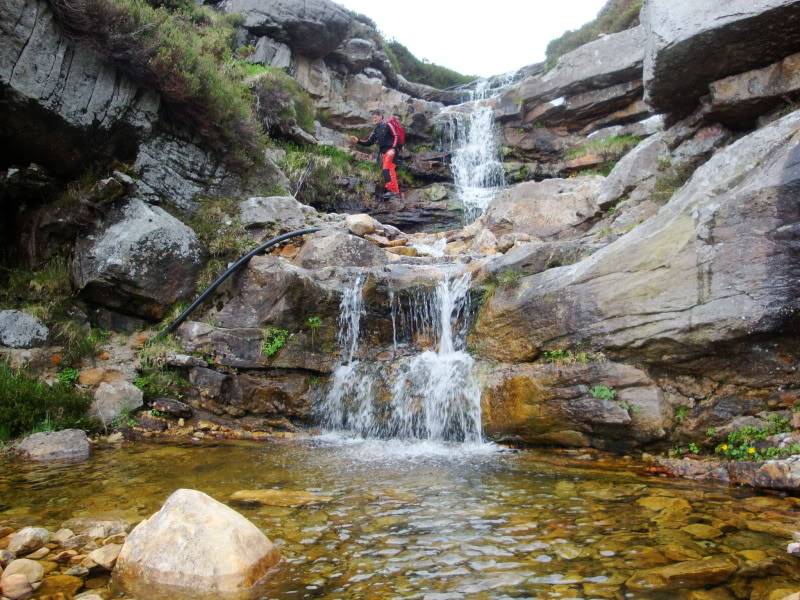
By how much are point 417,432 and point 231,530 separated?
182 inches

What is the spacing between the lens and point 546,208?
13180 millimetres

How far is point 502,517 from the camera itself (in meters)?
4.04

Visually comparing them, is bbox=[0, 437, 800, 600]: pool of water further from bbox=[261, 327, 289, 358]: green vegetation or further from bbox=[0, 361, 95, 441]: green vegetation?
bbox=[261, 327, 289, 358]: green vegetation

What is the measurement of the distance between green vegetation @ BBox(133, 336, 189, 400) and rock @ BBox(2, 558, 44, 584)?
5.05 m

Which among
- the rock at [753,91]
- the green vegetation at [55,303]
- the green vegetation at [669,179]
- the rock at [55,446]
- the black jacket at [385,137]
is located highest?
the black jacket at [385,137]

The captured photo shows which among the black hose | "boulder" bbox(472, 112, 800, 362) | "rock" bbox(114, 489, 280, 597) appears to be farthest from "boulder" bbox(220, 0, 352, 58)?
"rock" bbox(114, 489, 280, 597)

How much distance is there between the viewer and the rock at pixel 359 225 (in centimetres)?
1169

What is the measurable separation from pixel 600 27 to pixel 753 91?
843 inches

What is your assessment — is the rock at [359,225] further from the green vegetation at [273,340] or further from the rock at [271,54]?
the rock at [271,54]

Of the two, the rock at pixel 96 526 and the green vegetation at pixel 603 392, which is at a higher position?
the green vegetation at pixel 603 392

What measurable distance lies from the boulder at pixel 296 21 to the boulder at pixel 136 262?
14.8 meters

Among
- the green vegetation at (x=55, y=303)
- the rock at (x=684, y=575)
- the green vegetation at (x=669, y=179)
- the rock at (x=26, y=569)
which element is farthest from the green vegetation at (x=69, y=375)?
the green vegetation at (x=669, y=179)

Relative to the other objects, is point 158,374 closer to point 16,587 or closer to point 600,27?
point 16,587

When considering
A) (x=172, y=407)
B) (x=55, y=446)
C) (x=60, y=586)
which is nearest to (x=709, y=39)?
(x=60, y=586)
